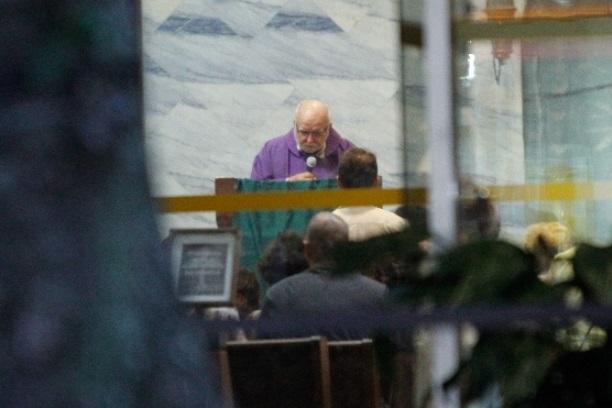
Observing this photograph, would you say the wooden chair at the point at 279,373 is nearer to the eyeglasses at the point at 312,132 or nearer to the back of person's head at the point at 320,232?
the back of person's head at the point at 320,232

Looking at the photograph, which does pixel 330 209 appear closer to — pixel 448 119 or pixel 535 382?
pixel 448 119

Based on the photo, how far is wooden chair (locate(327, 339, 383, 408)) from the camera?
4652mm

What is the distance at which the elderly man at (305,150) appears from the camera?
4.77 m

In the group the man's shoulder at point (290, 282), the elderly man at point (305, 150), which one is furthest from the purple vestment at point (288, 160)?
the man's shoulder at point (290, 282)

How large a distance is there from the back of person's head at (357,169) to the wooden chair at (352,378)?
47cm

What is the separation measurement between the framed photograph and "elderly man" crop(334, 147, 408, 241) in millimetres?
334

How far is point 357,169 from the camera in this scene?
187 inches

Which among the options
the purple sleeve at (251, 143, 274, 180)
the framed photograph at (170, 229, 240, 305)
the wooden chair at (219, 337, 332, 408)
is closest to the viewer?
the framed photograph at (170, 229, 240, 305)

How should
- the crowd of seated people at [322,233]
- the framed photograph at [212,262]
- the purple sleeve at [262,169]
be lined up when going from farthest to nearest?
1. the purple sleeve at [262,169]
2. the crowd of seated people at [322,233]
3. the framed photograph at [212,262]

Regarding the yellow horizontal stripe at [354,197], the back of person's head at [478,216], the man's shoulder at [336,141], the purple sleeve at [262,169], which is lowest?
the back of person's head at [478,216]

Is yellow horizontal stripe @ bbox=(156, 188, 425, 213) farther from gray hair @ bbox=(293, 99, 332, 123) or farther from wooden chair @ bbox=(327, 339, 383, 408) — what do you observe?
wooden chair @ bbox=(327, 339, 383, 408)

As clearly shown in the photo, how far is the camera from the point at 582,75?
4617mm

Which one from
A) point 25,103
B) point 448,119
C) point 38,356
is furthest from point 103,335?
point 448,119

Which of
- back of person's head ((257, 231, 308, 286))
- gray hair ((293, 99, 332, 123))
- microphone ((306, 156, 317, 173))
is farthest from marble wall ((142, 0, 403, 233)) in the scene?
back of person's head ((257, 231, 308, 286))
